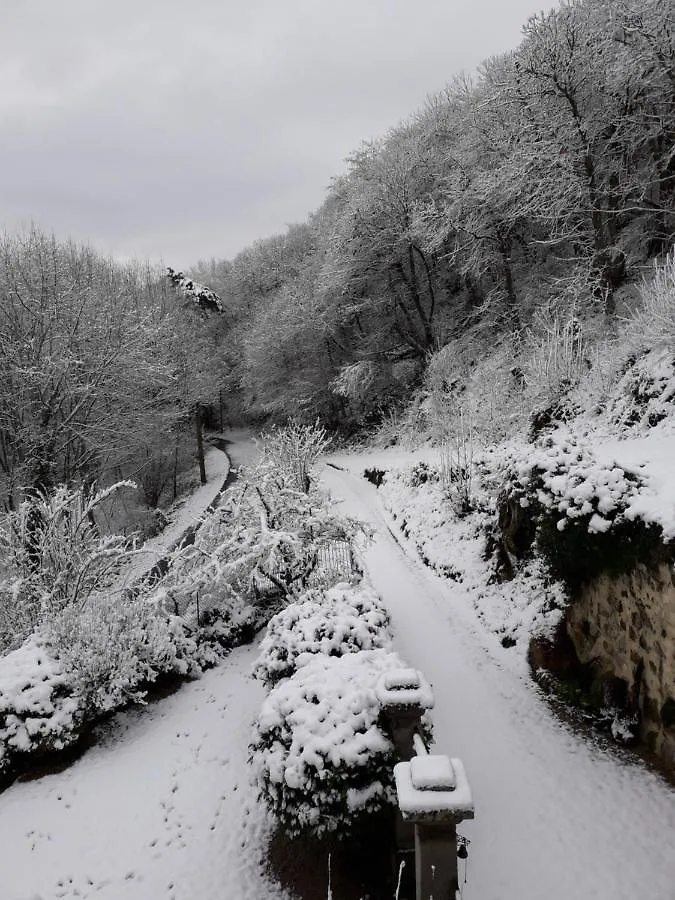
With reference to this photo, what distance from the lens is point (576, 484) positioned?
640cm

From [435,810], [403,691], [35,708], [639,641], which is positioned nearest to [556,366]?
[639,641]

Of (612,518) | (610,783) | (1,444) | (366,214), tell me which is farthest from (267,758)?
(366,214)

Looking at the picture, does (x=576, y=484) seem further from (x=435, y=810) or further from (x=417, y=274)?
(x=417, y=274)

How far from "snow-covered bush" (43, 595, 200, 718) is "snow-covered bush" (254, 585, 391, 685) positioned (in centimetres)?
240

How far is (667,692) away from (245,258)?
160 feet

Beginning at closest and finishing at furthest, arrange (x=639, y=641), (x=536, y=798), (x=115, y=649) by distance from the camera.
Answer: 1. (x=536, y=798)
2. (x=639, y=641)
3. (x=115, y=649)

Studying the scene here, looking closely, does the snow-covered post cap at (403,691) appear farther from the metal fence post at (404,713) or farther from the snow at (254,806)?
the snow at (254,806)

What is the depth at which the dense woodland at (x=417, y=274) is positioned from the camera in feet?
42.6

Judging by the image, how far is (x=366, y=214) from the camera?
23078mm

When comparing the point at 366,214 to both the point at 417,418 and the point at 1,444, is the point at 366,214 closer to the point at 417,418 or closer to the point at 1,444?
the point at 417,418

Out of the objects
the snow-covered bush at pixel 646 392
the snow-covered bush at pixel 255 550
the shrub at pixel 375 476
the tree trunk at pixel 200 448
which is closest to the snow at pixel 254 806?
the snow-covered bush at pixel 646 392

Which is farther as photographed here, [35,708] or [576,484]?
[576,484]

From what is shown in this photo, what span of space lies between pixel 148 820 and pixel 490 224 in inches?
788

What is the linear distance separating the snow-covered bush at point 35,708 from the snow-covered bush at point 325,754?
307 centimetres
